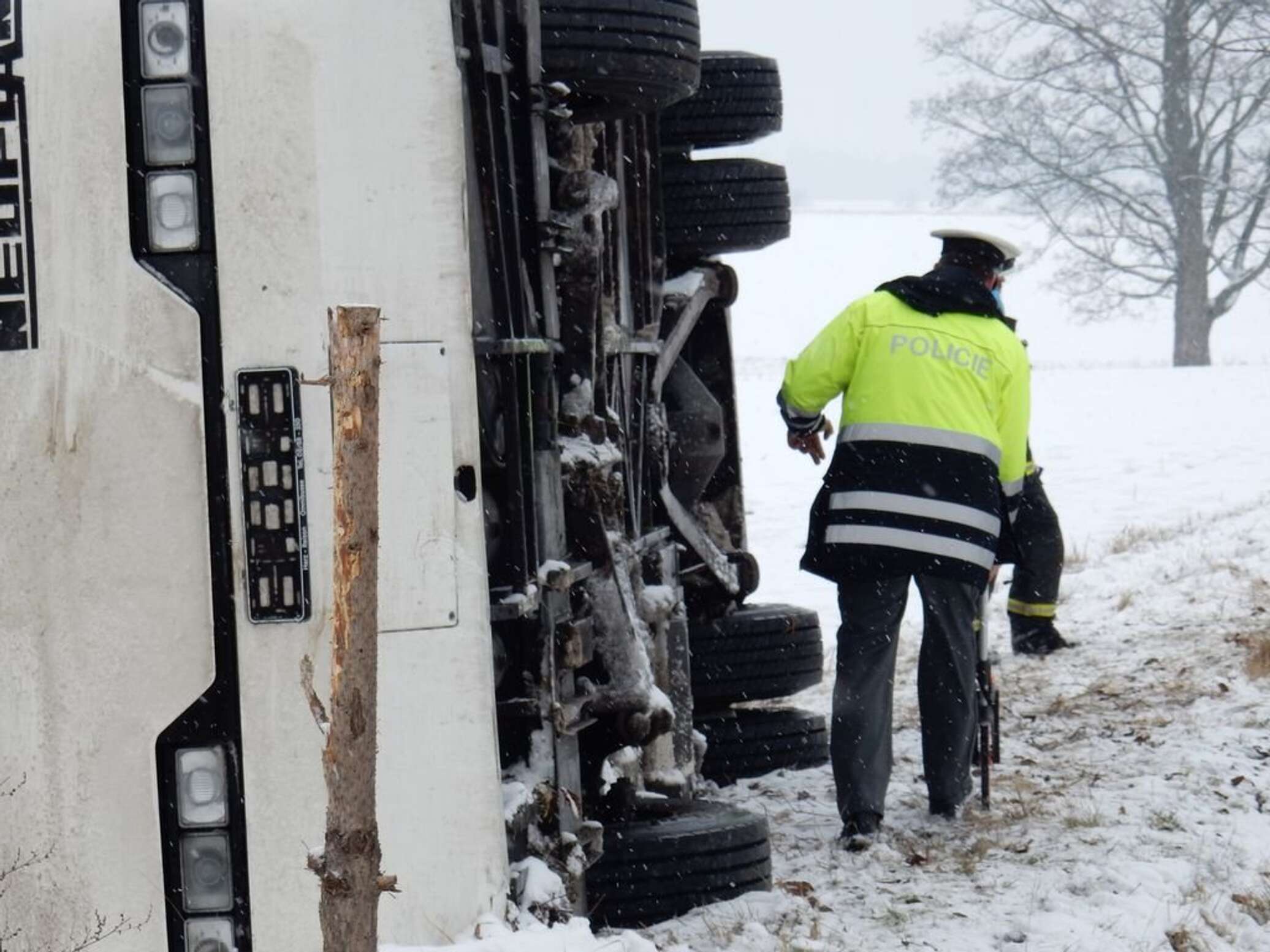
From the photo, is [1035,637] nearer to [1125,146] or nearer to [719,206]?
[719,206]

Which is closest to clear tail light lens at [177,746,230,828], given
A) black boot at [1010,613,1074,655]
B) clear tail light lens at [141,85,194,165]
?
clear tail light lens at [141,85,194,165]

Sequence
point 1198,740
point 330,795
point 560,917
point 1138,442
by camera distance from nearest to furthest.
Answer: point 330,795 → point 560,917 → point 1198,740 → point 1138,442

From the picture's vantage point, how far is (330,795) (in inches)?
101

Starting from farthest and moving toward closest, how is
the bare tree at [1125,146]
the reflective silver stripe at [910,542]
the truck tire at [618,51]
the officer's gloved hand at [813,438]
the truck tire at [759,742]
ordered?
1. the bare tree at [1125,146]
2. the truck tire at [759,742]
3. the officer's gloved hand at [813,438]
4. the reflective silver stripe at [910,542]
5. the truck tire at [618,51]

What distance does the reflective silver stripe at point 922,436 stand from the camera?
18.4 ft

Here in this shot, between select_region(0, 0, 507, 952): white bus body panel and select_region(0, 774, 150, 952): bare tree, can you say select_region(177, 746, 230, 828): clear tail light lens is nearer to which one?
select_region(0, 0, 507, 952): white bus body panel

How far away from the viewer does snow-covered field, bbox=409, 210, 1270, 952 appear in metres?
4.52

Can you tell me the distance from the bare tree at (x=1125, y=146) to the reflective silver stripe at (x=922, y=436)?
26.6 m

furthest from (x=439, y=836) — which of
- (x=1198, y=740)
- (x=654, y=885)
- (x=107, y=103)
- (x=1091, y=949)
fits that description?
(x=1198, y=740)

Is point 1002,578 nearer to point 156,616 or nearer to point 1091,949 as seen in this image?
point 1091,949

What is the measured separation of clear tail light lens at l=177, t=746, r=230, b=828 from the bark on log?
1.53ft

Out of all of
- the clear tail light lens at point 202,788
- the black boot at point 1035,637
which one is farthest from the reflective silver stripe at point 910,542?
the black boot at point 1035,637

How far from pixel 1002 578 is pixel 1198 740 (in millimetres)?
5119

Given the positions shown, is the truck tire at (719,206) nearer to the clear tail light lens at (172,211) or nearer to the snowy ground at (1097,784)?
the snowy ground at (1097,784)
